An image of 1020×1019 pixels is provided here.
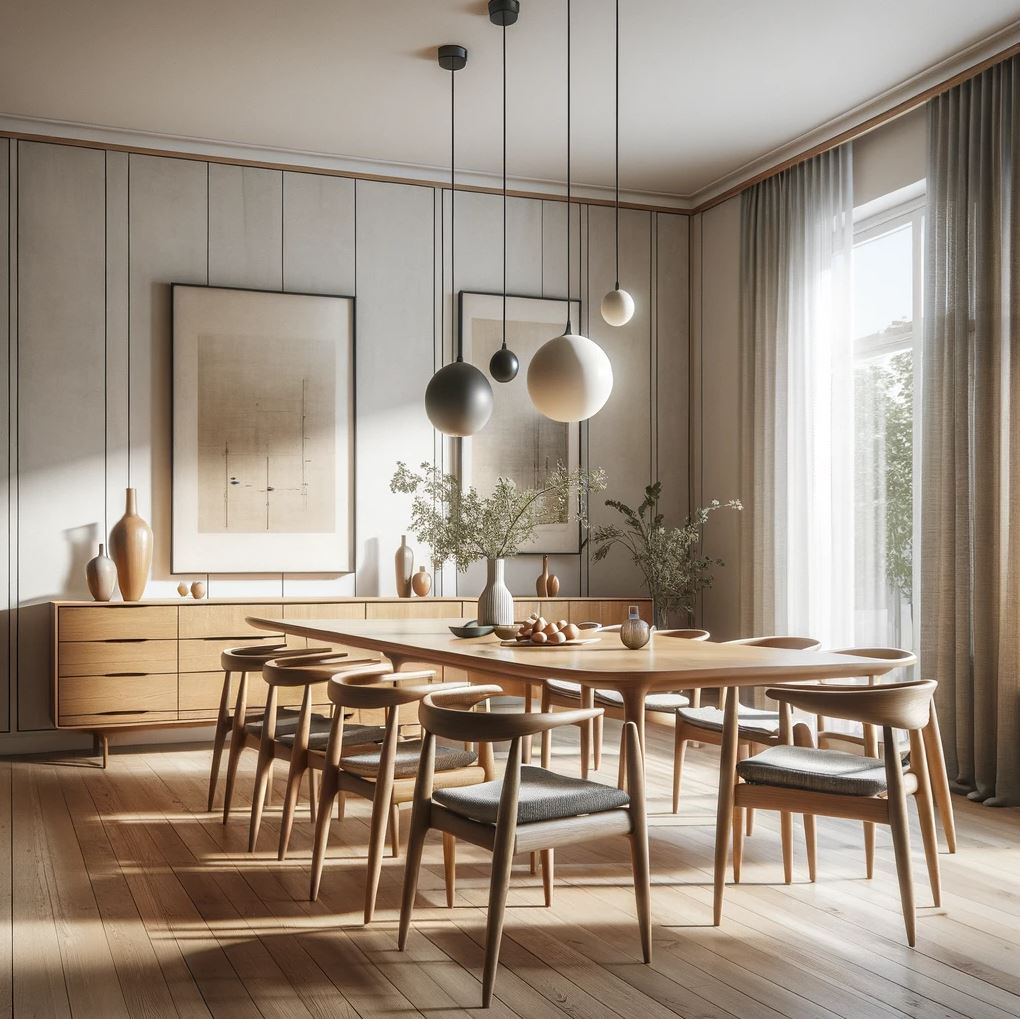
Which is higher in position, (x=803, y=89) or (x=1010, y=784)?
(x=803, y=89)

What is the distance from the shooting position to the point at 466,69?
5.18 meters

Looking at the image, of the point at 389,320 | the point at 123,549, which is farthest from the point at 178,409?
the point at 389,320

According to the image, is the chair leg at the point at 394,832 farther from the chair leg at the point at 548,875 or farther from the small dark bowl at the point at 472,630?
the small dark bowl at the point at 472,630

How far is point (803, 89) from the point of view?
542 centimetres

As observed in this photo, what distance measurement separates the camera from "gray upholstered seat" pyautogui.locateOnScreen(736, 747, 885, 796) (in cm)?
298

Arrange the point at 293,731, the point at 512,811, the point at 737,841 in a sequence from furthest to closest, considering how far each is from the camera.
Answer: the point at 293,731
the point at 737,841
the point at 512,811

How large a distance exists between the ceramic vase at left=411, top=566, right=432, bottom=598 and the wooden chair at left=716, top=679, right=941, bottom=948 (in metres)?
3.23

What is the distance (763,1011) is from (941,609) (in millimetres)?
2861

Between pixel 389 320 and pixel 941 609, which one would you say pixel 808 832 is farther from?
pixel 389 320

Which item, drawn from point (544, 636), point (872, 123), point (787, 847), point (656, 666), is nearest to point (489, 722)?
point (656, 666)

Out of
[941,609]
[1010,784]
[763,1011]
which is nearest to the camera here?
[763,1011]

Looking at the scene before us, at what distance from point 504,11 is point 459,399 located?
1588 millimetres

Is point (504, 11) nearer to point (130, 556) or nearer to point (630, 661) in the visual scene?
point (630, 661)

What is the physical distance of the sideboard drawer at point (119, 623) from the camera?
17.9 ft
